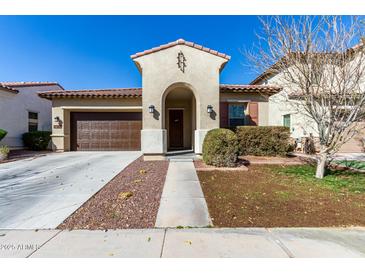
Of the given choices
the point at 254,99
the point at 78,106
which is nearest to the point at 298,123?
the point at 254,99

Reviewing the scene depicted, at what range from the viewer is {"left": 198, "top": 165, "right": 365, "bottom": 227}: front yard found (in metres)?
3.55

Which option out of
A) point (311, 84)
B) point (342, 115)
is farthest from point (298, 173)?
point (311, 84)

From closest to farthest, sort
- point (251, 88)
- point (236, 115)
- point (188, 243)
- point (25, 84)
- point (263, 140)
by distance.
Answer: point (188, 243) → point (263, 140) → point (251, 88) → point (236, 115) → point (25, 84)

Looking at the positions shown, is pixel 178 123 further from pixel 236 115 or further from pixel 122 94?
pixel 122 94

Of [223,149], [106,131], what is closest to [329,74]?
[223,149]

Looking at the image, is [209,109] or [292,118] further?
[292,118]

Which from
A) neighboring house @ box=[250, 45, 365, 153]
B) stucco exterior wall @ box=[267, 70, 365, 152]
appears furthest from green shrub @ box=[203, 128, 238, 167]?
stucco exterior wall @ box=[267, 70, 365, 152]

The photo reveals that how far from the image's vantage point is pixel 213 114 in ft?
30.0

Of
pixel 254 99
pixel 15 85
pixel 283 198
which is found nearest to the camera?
pixel 283 198

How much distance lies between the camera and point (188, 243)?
2844mm

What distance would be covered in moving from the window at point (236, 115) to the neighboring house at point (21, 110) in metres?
14.8

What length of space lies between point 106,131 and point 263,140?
9.87 metres

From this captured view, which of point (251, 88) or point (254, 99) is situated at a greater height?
point (251, 88)

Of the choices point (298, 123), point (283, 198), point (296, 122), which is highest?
point (296, 122)
